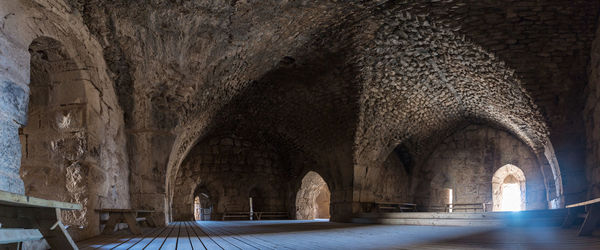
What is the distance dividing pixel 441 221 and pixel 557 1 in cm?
369

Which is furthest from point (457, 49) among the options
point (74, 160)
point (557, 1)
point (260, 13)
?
point (74, 160)

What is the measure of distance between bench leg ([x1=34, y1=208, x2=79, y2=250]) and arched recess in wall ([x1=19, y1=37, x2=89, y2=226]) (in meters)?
1.97

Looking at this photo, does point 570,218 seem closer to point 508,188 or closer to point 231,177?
point 231,177

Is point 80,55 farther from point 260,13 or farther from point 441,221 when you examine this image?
point 441,221

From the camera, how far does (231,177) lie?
12.9 meters

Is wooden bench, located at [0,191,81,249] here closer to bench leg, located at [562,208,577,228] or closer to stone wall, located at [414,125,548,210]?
bench leg, located at [562,208,577,228]

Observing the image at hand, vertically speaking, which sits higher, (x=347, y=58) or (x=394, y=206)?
(x=347, y=58)

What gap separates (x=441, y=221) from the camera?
7496 millimetres

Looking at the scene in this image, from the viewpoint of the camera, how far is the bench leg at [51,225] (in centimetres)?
271

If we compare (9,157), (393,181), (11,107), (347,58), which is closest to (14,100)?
(11,107)

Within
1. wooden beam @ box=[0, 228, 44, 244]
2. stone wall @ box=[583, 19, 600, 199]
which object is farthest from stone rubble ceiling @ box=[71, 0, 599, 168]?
wooden beam @ box=[0, 228, 44, 244]

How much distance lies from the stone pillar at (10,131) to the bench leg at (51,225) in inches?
22.6

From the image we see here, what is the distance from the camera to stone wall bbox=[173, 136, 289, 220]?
12.5 meters

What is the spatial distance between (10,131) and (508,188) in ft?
45.6
